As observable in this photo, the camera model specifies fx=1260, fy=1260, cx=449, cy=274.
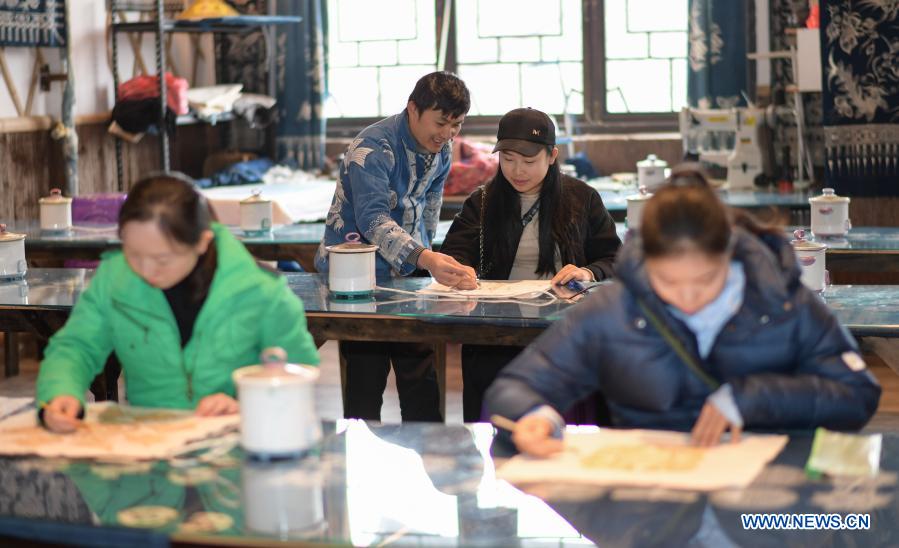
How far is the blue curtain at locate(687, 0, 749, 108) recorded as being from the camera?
6754 mm

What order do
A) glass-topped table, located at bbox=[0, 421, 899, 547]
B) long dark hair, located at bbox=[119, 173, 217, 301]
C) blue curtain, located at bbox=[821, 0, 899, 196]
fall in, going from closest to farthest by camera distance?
glass-topped table, located at bbox=[0, 421, 899, 547], long dark hair, located at bbox=[119, 173, 217, 301], blue curtain, located at bbox=[821, 0, 899, 196]

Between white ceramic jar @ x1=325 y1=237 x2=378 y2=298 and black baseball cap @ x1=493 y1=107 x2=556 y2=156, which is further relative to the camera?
black baseball cap @ x1=493 y1=107 x2=556 y2=156

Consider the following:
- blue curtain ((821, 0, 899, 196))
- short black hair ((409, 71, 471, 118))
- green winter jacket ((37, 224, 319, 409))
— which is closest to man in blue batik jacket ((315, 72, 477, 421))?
short black hair ((409, 71, 471, 118))

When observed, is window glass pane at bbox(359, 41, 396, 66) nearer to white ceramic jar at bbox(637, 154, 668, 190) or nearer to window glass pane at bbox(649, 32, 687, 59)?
window glass pane at bbox(649, 32, 687, 59)

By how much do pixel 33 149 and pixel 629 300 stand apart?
4737 mm

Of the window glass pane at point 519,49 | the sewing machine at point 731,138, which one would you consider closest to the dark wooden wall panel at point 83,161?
the window glass pane at point 519,49

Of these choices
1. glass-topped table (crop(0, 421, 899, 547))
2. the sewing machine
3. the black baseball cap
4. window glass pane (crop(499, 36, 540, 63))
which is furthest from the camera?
window glass pane (crop(499, 36, 540, 63))

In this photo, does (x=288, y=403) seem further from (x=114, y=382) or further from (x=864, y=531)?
(x=114, y=382)

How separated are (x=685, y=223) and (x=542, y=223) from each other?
5.34 ft

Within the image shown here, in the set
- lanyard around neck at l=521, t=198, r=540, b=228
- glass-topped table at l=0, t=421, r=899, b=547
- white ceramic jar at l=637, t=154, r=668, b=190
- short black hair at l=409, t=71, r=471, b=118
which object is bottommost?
glass-topped table at l=0, t=421, r=899, b=547

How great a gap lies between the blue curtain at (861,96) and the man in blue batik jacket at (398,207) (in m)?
2.58

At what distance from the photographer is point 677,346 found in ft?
6.50

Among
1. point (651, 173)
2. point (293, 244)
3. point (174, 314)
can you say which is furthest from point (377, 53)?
point (174, 314)

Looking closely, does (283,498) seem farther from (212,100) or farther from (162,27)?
(212,100)
